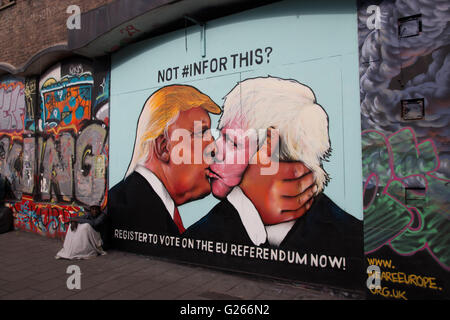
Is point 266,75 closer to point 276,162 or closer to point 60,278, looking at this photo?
point 276,162

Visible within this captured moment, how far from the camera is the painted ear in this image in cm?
583

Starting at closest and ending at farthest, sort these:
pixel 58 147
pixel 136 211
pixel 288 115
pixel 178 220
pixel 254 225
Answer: pixel 288 115 → pixel 254 225 → pixel 178 220 → pixel 136 211 → pixel 58 147

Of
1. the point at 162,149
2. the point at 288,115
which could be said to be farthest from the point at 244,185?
the point at 162,149

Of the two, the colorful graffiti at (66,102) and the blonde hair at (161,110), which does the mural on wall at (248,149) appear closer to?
the blonde hair at (161,110)

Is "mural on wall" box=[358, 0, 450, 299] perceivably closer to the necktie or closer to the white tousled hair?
the white tousled hair

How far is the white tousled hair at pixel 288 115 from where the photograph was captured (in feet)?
14.4

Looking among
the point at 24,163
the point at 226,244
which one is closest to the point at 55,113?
the point at 24,163

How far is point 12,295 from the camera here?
430 cm

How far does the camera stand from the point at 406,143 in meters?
3.77

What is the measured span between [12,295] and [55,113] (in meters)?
4.72

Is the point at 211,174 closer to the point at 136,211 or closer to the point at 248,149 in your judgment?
the point at 248,149

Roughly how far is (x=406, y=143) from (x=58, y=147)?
23.4 feet

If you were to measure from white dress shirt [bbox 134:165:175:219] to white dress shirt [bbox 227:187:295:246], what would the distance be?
1.20 meters

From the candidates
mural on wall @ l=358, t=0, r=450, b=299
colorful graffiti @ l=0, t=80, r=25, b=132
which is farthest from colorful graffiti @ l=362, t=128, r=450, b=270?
colorful graffiti @ l=0, t=80, r=25, b=132
